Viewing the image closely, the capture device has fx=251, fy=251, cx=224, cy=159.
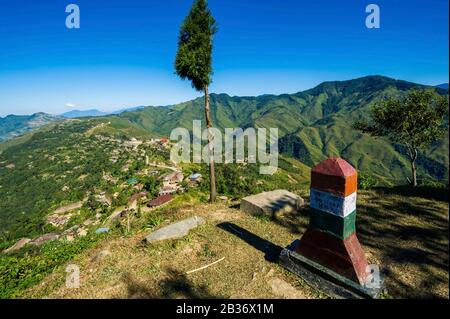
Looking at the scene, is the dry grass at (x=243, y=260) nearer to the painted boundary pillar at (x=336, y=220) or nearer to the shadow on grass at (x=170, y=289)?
the shadow on grass at (x=170, y=289)

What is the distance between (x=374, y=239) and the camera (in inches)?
370

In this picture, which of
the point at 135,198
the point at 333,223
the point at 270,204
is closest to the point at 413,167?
the point at 270,204

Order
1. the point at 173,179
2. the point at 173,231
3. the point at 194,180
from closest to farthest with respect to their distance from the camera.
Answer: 1. the point at 173,231
2. the point at 194,180
3. the point at 173,179

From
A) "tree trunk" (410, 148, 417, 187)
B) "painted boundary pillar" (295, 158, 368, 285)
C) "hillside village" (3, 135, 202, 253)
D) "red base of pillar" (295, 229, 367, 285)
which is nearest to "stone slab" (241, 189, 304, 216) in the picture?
"red base of pillar" (295, 229, 367, 285)

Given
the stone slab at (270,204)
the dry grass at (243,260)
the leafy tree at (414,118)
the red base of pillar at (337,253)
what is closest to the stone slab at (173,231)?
the dry grass at (243,260)

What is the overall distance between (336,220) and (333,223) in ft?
0.44

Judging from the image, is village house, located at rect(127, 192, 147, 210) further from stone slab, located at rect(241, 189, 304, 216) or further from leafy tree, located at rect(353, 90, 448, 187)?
leafy tree, located at rect(353, 90, 448, 187)

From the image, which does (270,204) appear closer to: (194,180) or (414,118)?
(414,118)

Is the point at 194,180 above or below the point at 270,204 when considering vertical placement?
below

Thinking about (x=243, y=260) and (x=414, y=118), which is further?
(x=414, y=118)

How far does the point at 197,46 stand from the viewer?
14406mm
